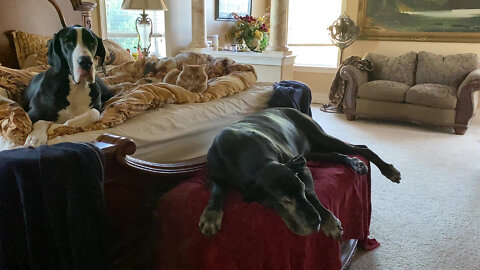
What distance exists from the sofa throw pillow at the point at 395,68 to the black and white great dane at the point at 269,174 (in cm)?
382

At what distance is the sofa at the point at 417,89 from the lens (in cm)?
464

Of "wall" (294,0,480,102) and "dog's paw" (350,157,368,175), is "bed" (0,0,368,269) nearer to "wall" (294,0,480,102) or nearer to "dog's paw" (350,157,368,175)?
"dog's paw" (350,157,368,175)

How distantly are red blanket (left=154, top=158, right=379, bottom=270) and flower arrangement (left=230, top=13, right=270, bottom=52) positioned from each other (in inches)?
164

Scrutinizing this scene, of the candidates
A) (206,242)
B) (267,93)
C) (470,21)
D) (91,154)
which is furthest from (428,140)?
(91,154)

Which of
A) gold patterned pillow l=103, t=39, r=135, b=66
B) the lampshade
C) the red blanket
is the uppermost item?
the lampshade

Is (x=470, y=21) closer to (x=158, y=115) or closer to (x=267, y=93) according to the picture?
(x=267, y=93)

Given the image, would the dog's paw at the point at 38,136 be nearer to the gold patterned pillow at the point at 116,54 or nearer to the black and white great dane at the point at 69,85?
the black and white great dane at the point at 69,85

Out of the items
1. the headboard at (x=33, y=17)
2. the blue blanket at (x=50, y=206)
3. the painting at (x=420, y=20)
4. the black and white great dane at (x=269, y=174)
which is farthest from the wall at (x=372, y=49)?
the blue blanket at (x=50, y=206)

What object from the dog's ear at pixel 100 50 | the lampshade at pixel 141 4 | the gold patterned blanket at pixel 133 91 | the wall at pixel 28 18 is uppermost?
the lampshade at pixel 141 4

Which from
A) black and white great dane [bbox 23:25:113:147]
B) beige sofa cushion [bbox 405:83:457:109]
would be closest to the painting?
beige sofa cushion [bbox 405:83:457:109]

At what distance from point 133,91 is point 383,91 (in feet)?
12.4

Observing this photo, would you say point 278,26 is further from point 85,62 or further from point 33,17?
point 85,62

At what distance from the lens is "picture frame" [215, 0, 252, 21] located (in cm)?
619

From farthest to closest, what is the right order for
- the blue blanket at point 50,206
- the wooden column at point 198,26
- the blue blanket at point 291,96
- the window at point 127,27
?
the wooden column at point 198,26, the window at point 127,27, the blue blanket at point 291,96, the blue blanket at point 50,206
